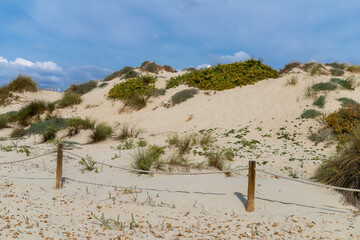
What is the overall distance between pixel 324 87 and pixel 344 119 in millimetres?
3052

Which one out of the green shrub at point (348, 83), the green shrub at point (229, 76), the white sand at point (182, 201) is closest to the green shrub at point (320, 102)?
the white sand at point (182, 201)

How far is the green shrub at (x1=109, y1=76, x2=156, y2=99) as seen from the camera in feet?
56.9

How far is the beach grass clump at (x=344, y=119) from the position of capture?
352 inches

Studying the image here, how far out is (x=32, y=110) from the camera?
54.7 ft

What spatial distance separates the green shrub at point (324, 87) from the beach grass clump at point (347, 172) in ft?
23.0

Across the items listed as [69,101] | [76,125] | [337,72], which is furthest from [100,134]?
[337,72]

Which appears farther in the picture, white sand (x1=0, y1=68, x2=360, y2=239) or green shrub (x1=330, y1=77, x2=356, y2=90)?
green shrub (x1=330, y1=77, x2=356, y2=90)

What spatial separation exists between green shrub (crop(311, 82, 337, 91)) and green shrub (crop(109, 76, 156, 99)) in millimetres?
9065

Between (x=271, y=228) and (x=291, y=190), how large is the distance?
167cm

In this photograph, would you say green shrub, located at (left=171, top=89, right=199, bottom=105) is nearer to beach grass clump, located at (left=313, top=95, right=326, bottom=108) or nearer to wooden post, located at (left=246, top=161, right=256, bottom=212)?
beach grass clump, located at (left=313, top=95, right=326, bottom=108)

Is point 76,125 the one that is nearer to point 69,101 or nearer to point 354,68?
point 69,101

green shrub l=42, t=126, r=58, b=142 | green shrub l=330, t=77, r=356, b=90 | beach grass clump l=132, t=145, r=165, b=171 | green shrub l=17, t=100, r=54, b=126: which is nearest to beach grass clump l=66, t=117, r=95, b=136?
green shrub l=42, t=126, r=58, b=142

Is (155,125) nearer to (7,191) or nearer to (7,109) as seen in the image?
(7,191)

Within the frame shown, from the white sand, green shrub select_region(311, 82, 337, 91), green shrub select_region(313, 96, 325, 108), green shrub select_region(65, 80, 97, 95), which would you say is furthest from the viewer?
green shrub select_region(65, 80, 97, 95)
